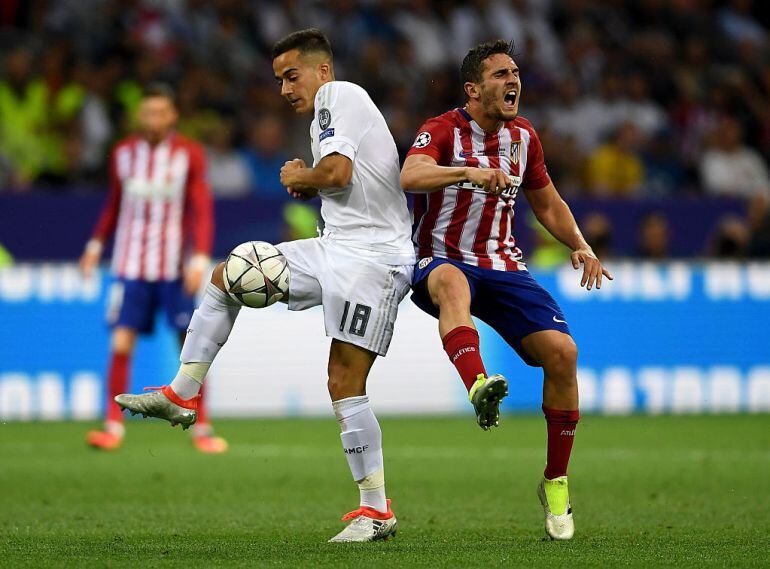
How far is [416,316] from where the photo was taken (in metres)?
11.5

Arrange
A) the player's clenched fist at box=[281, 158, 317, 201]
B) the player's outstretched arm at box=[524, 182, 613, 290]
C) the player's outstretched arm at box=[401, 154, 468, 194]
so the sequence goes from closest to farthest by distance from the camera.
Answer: the player's outstretched arm at box=[401, 154, 468, 194] → the player's clenched fist at box=[281, 158, 317, 201] → the player's outstretched arm at box=[524, 182, 613, 290]

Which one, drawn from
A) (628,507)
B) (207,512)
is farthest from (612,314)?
(207,512)

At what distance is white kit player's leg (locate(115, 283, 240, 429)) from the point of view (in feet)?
18.6

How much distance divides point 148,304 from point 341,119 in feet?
13.8

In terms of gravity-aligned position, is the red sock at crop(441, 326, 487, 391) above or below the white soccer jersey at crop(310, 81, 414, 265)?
below

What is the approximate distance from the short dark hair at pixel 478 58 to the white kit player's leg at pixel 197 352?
1.38m

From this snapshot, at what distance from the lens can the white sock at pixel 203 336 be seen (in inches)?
225

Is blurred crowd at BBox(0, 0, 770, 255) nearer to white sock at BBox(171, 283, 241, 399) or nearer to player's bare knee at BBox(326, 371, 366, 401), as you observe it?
white sock at BBox(171, 283, 241, 399)

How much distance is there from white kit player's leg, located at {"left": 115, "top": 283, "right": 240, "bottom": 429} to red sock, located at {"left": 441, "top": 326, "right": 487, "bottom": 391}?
0.93 m

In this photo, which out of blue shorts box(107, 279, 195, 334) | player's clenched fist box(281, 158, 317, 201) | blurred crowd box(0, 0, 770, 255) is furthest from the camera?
blurred crowd box(0, 0, 770, 255)

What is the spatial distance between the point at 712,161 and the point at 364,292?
33.7 ft

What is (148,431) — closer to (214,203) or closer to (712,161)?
(214,203)

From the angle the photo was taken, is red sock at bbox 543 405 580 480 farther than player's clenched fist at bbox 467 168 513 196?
Yes

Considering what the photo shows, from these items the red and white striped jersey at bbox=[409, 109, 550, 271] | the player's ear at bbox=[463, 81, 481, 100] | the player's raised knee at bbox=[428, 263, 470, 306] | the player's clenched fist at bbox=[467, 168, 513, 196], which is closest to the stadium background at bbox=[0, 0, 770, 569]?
the player's raised knee at bbox=[428, 263, 470, 306]
